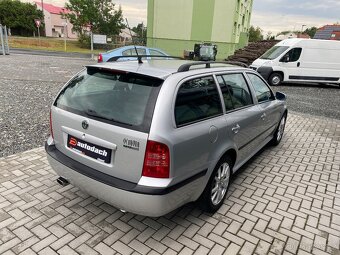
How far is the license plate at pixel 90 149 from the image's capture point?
8.56 ft

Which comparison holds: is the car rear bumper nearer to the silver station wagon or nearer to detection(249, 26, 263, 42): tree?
the silver station wagon

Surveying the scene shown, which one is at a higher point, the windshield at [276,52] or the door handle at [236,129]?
the windshield at [276,52]

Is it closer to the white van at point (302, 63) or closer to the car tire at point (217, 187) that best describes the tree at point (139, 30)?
the car tire at point (217, 187)

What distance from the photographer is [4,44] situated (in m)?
21.1

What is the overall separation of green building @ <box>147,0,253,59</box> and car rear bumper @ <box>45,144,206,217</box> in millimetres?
25794

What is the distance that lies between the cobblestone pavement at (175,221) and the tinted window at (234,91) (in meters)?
1.23

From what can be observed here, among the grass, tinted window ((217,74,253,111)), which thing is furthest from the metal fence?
tinted window ((217,74,253,111))

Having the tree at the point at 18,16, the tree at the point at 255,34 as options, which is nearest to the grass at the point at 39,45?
the tree at the point at 18,16

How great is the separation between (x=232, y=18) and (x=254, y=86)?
24.6m

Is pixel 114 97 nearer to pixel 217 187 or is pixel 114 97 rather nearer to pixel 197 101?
pixel 197 101

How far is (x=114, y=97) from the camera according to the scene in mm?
2766

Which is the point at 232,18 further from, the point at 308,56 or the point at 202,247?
the point at 202,247

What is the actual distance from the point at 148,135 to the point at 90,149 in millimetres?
695

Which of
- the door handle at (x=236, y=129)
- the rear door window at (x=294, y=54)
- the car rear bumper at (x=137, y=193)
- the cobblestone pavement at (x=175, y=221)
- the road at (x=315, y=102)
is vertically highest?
the rear door window at (x=294, y=54)
